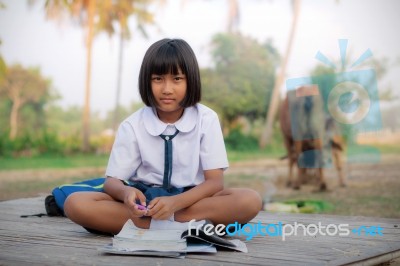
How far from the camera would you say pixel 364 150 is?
8.51 metres

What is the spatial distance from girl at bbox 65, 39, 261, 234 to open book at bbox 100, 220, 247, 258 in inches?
6.0

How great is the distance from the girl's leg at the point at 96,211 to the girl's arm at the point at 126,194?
0.17ft

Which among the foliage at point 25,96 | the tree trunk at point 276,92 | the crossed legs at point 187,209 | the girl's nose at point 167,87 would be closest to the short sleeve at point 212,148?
the crossed legs at point 187,209

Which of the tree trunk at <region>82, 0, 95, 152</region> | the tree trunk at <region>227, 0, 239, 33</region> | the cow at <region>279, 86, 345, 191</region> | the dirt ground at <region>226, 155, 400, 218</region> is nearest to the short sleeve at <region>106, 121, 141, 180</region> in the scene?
the dirt ground at <region>226, 155, 400, 218</region>

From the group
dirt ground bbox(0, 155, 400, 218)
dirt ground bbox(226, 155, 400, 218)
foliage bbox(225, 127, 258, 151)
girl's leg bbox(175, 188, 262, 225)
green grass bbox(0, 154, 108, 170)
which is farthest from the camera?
foliage bbox(225, 127, 258, 151)

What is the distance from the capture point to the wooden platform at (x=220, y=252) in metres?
2.34

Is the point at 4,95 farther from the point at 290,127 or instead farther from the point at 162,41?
the point at 162,41

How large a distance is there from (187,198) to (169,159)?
26cm

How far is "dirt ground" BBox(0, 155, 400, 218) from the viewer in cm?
613

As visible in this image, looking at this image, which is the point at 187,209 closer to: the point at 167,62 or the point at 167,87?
the point at 167,87

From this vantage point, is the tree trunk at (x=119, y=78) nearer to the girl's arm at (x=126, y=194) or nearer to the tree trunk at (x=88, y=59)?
the tree trunk at (x=88, y=59)

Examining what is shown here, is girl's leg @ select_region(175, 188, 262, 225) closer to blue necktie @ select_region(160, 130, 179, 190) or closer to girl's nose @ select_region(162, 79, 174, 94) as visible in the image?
blue necktie @ select_region(160, 130, 179, 190)

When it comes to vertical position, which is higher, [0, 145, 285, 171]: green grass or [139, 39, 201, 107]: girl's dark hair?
[139, 39, 201, 107]: girl's dark hair

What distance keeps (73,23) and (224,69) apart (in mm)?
4059
